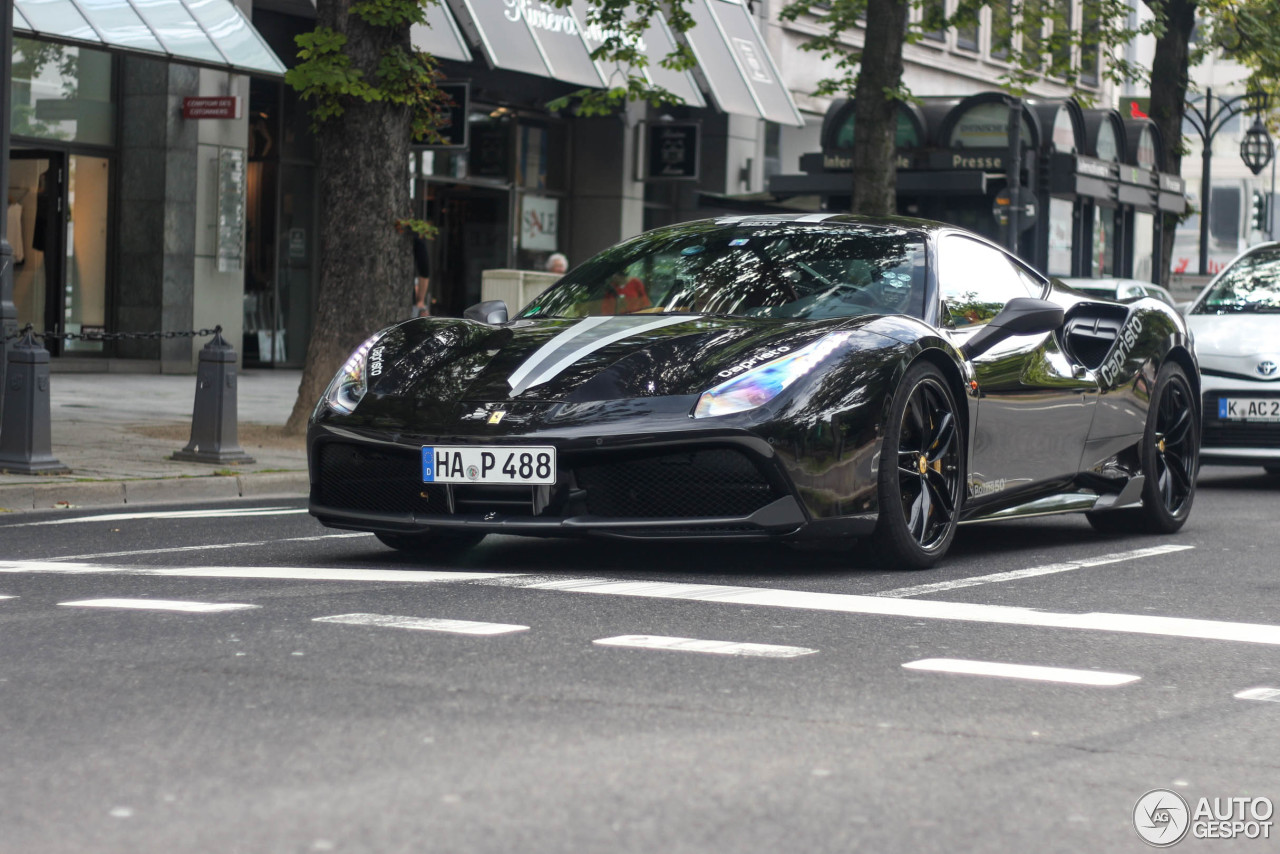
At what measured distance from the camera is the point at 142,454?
11.8 meters

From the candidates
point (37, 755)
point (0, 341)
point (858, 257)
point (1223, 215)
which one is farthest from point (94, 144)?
point (1223, 215)

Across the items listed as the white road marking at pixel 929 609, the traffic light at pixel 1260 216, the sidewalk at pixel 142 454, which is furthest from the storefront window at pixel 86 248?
the traffic light at pixel 1260 216

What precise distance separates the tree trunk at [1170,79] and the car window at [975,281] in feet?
58.6

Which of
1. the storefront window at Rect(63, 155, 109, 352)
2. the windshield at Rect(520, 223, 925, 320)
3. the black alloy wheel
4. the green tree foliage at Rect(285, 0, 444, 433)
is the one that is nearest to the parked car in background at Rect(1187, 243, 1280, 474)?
the black alloy wheel

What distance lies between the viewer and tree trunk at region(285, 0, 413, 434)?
536 inches

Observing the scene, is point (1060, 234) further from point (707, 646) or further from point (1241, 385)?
point (707, 646)

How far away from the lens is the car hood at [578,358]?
6.27 meters

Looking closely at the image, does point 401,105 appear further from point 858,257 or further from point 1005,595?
point 1005,595

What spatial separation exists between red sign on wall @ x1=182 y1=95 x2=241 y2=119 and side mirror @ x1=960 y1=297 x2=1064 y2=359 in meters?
15.0

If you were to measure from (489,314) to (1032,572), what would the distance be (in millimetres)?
2153

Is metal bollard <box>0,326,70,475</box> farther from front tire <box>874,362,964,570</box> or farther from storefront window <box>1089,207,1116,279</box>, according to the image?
storefront window <box>1089,207,1116,279</box>

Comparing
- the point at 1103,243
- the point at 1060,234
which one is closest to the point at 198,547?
the point at 1060,234

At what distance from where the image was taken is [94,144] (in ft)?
69.6

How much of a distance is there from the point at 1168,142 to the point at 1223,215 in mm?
60760
